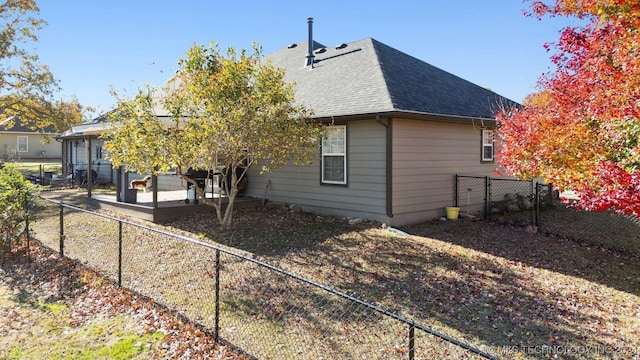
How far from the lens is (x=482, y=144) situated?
1190 centimetres

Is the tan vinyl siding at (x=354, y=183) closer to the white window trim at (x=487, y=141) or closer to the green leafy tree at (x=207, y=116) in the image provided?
the green leafy tree at (x=207, y=116)

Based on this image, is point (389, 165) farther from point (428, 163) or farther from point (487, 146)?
point (487, 146)

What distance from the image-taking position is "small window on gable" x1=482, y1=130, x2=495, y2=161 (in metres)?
11.9

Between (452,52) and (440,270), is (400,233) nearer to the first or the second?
(440,270)

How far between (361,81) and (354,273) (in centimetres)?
623

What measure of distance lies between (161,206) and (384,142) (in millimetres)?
5588

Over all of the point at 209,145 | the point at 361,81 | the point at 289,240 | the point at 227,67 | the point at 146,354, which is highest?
the point at 361,81

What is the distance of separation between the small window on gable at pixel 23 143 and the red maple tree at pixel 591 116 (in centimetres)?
4321

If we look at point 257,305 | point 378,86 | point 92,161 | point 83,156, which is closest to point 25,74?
point 83,156

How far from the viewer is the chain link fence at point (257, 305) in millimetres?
3830

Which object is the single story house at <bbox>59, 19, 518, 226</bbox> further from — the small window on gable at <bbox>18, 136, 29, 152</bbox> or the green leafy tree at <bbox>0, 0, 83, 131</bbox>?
the small window on gable at <bbox>18, 136, 29, 152</bbox>

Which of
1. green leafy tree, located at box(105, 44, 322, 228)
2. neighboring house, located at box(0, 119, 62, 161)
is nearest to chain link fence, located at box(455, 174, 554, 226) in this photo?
green leafy tree, located at box(105, 44, 322, 228)

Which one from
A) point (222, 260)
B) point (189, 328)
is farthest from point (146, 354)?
point (222, 260)

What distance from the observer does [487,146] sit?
39.7ft
